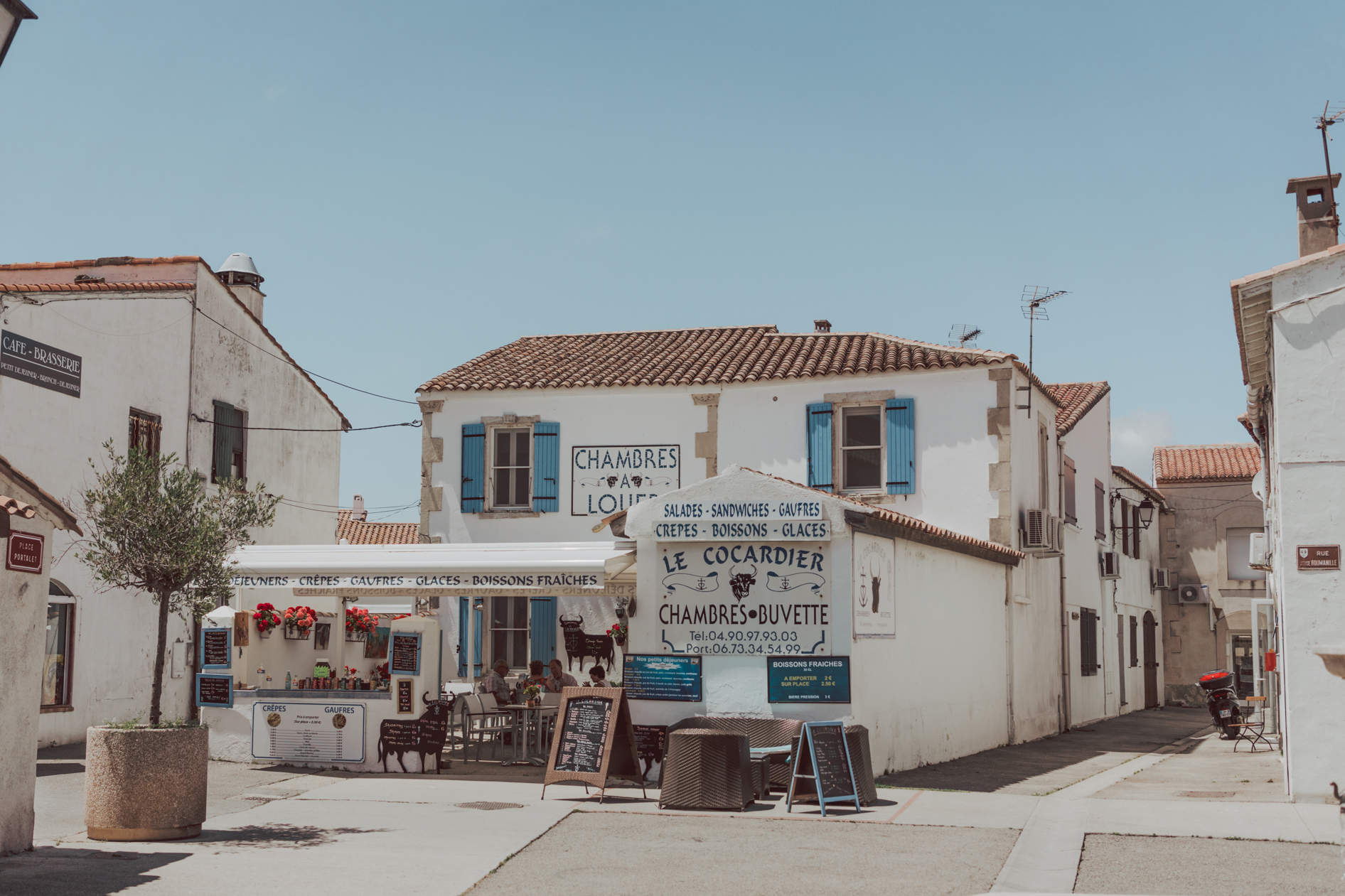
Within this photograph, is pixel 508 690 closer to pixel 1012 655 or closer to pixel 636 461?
pixel 636 461

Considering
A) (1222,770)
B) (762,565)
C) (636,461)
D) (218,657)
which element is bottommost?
(1222,770)

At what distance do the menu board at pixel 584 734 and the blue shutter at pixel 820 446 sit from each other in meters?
7.91

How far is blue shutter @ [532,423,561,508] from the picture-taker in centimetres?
1992

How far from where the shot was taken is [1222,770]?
14742mm

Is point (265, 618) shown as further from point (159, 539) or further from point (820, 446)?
point (820, 446)

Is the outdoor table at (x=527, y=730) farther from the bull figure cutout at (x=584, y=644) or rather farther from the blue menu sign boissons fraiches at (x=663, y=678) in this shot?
the bull figure cutout at (x=584, y=644)

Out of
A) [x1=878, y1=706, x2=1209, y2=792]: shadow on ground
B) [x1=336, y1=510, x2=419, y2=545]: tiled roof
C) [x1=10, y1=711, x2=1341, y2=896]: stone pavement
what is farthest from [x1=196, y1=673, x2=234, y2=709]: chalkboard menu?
[x1=336, y1=510, x2=419, y2=545]: tiled roof

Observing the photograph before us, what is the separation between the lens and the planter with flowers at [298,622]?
1594cm

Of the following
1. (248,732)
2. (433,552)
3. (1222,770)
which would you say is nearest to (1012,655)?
(1222,770)

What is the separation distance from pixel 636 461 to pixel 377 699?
6.86 meters

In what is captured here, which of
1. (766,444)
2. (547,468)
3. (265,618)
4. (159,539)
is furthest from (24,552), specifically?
(766,444)

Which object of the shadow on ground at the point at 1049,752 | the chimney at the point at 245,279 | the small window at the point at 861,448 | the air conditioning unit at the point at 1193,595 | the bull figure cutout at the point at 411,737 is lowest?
the shadow on ground at the point at 1049,752

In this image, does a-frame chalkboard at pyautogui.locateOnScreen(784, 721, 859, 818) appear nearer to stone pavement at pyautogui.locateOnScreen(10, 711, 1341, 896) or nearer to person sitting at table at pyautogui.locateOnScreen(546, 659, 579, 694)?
stone pavement at pyautogui.locateOnScreen(10, 711, 1341, 896)

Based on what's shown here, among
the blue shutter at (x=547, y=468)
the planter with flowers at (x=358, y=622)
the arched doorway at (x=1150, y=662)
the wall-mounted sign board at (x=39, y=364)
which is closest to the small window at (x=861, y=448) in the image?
the blue shutter at (x=547, y=468)
